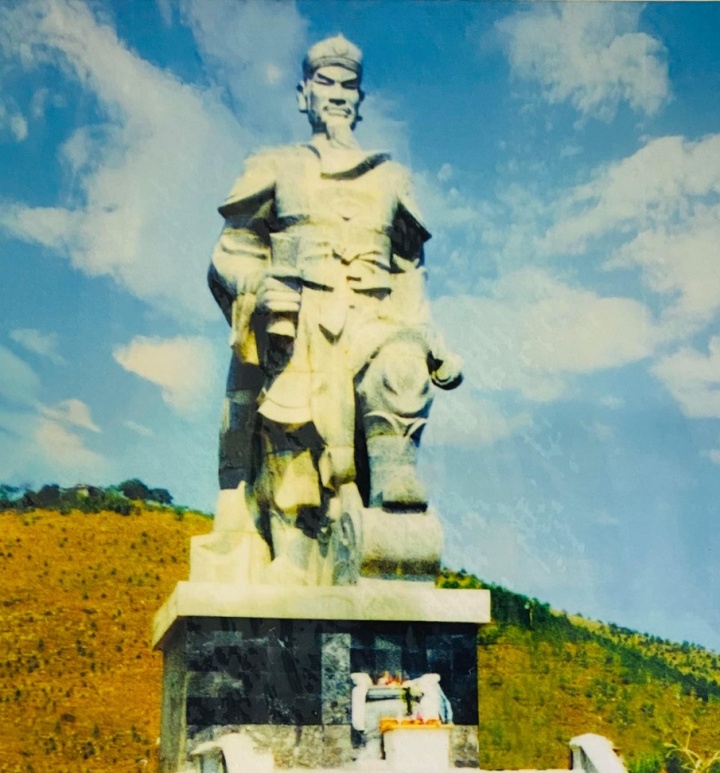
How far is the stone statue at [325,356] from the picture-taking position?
7.79m

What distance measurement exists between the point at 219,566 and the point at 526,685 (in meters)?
12.4

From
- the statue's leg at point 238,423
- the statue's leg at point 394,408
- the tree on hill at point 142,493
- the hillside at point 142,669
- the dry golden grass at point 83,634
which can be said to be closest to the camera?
the statue's leg at point 394,408

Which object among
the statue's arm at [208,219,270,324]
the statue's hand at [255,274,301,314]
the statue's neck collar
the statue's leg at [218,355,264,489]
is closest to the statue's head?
the statue's neck collar

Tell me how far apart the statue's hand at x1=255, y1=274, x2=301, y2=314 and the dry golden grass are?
1161 centimetres

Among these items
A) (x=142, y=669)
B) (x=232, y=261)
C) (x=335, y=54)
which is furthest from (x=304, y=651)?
(x=142, y=669)

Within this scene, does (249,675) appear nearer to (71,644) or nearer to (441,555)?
(441,555)

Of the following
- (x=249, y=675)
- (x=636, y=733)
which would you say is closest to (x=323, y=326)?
(x=249, y=675)

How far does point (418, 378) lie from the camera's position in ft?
25.7

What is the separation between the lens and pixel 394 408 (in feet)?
25.6

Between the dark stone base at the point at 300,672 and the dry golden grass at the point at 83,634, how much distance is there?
11459 mm

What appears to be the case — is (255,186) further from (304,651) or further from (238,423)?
(304,651)

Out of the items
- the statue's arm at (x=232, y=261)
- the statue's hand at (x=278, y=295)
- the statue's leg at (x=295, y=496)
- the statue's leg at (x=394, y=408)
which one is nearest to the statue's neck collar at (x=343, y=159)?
the statue's arm at (x=232, y=261)

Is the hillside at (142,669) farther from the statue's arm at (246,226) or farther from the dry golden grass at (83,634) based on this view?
the statue's arm at (246,226)

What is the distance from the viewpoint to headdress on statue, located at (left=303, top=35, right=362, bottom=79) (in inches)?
338
